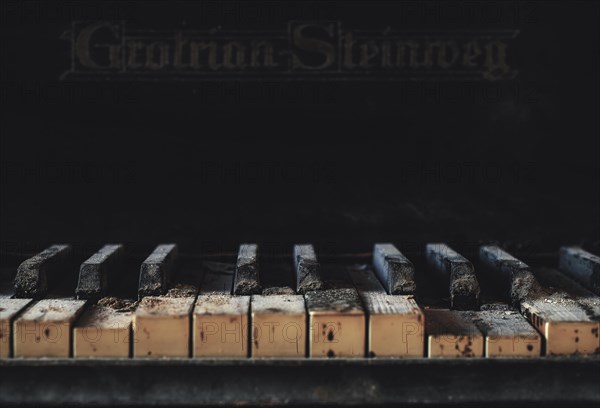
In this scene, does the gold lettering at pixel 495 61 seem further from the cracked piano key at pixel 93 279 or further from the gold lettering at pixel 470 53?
the cracked piano key at pixel 93 279

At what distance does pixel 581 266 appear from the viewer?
6.14 ft

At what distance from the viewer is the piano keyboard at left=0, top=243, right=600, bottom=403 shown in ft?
4.71

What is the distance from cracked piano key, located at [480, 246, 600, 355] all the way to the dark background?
40 cm

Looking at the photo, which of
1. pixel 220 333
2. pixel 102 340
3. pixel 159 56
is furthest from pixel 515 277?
pixel 159 56

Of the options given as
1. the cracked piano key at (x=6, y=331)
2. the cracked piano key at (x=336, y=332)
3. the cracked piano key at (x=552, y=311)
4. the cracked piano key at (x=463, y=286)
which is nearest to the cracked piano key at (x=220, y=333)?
the cracked piano key at (x=336, y=332)

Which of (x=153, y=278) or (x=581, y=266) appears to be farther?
(x=581, y=266)

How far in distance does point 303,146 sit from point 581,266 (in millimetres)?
901

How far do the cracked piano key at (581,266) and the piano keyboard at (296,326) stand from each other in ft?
0.33

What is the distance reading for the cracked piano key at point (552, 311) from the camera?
145 centimetres

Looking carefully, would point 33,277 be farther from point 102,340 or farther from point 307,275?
point 307,275

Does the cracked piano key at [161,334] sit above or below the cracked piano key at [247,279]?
below

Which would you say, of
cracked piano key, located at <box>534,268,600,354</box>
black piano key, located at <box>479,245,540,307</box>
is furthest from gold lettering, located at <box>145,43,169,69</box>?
cracked piano key, located at <box>534,268,600,354</box>

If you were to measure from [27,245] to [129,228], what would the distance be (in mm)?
324

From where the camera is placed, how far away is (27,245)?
208 centimetres
